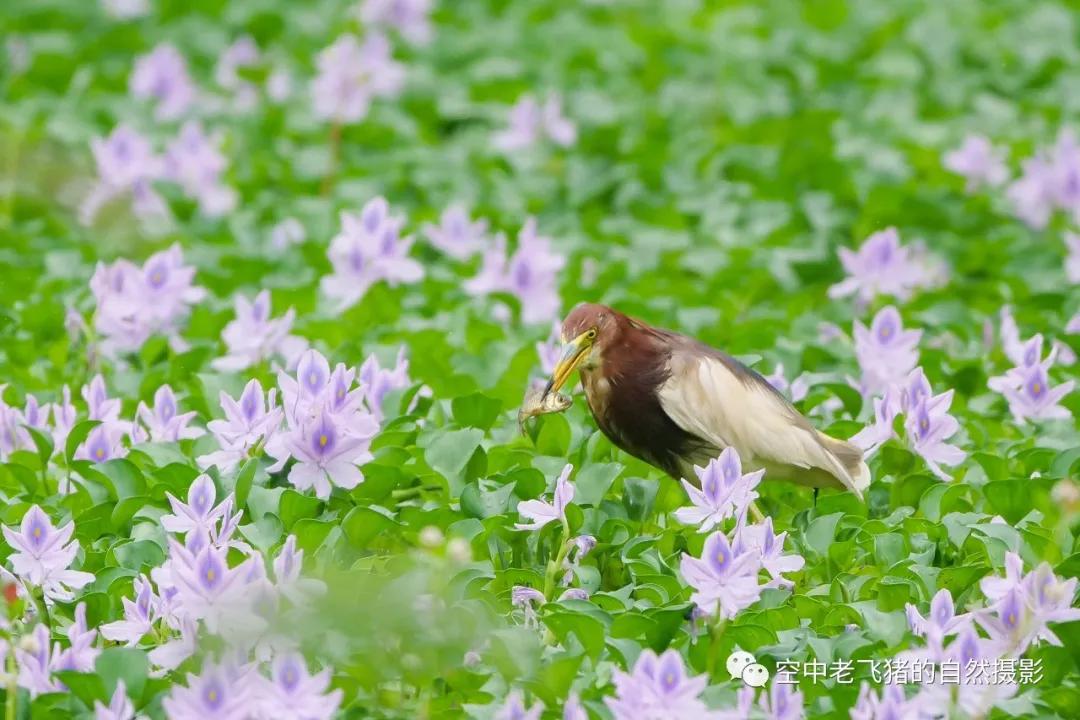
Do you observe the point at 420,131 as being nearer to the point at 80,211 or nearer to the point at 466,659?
the point at 80,211

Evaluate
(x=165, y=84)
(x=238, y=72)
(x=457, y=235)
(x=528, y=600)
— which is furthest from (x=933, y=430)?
(x=238, y=72)

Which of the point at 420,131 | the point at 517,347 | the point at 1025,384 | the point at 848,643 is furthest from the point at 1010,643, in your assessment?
the point at 420,131

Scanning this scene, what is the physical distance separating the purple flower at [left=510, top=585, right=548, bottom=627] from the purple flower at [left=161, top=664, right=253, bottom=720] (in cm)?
87

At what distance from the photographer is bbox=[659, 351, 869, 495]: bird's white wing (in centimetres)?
462

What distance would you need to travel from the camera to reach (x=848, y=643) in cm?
394

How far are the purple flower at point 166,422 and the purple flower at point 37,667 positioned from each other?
1.27 metres

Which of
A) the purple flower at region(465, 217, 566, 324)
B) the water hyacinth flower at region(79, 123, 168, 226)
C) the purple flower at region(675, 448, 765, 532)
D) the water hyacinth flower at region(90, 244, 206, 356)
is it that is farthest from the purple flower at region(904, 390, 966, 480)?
the water hyacinth flower at region(79, 123, 168, 226)

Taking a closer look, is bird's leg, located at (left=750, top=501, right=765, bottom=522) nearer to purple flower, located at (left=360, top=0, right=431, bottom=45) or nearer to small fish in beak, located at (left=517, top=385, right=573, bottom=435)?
small fish in beak, located at (left=517, top=385, right=573, bottom=435)

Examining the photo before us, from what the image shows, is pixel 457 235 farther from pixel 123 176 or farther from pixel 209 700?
pixel 209 700

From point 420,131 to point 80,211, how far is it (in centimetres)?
195

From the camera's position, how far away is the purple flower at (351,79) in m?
8.13

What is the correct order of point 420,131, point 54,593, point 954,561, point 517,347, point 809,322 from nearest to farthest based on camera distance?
point 54,593, point 954,561, point 517,347, point 809,322, point 420,131

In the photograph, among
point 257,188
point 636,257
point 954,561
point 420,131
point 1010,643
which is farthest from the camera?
point 420,131

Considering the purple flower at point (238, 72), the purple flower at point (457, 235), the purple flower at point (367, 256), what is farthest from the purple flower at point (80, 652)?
the purple flower at point (238, 72)
